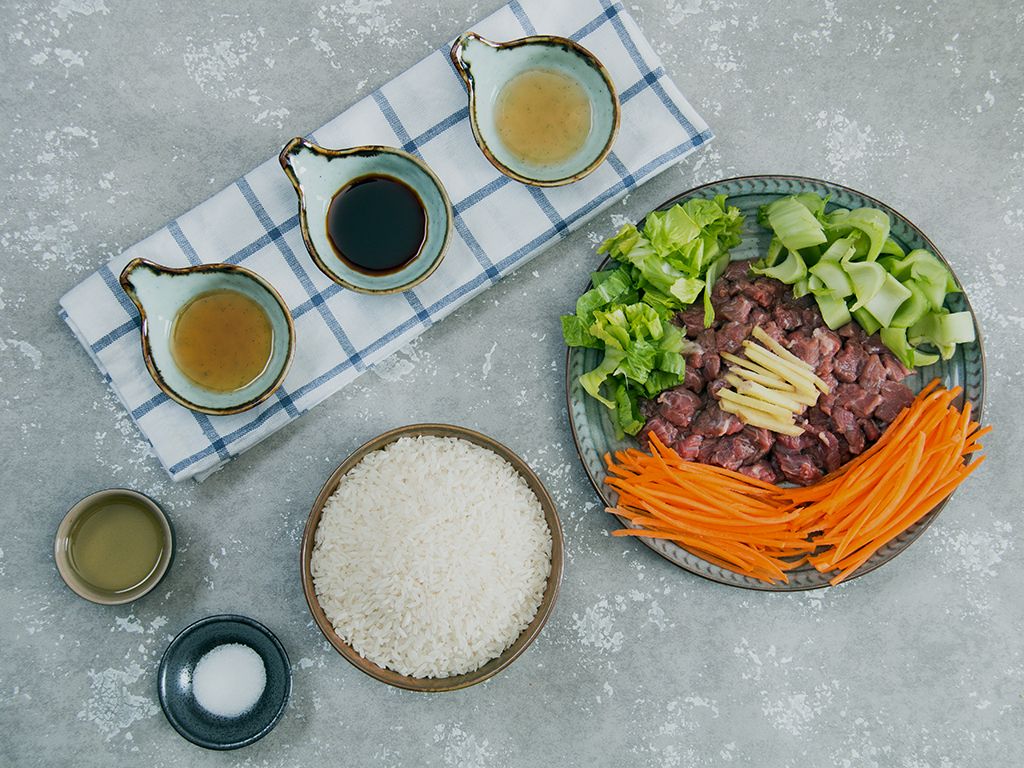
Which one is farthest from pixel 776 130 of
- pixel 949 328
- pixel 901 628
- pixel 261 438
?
pixel 261 438

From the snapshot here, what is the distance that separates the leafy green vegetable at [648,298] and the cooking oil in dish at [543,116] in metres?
0.37

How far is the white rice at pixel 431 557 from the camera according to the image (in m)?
2.41

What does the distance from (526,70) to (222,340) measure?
135 centimetres

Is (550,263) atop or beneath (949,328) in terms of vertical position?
atop

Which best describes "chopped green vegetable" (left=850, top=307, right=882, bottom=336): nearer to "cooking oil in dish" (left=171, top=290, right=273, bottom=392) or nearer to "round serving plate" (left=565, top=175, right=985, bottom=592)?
"round serving plate" (left=565, top=175, right=985, bottom=592)

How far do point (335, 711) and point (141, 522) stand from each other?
94 cm

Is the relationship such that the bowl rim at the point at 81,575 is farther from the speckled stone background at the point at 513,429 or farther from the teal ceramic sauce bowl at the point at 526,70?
the teal ceramic sauce bowl at the point at 526,70

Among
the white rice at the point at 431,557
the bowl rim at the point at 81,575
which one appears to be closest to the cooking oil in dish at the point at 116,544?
the bowl rim at the point at 81,575

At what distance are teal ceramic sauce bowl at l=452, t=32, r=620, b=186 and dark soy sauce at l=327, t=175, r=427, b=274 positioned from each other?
1.04 feet

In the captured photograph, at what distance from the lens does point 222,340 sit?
8.28ft

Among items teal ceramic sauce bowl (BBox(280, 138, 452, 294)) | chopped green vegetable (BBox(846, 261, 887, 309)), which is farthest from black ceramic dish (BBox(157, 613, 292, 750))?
chopped green vegetable (BBox(846, 261, 887, 309))

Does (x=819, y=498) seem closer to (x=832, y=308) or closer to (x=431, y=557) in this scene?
(x=832, y=308)

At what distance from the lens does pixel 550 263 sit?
274 cm

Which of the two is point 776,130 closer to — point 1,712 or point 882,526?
point 882,526
